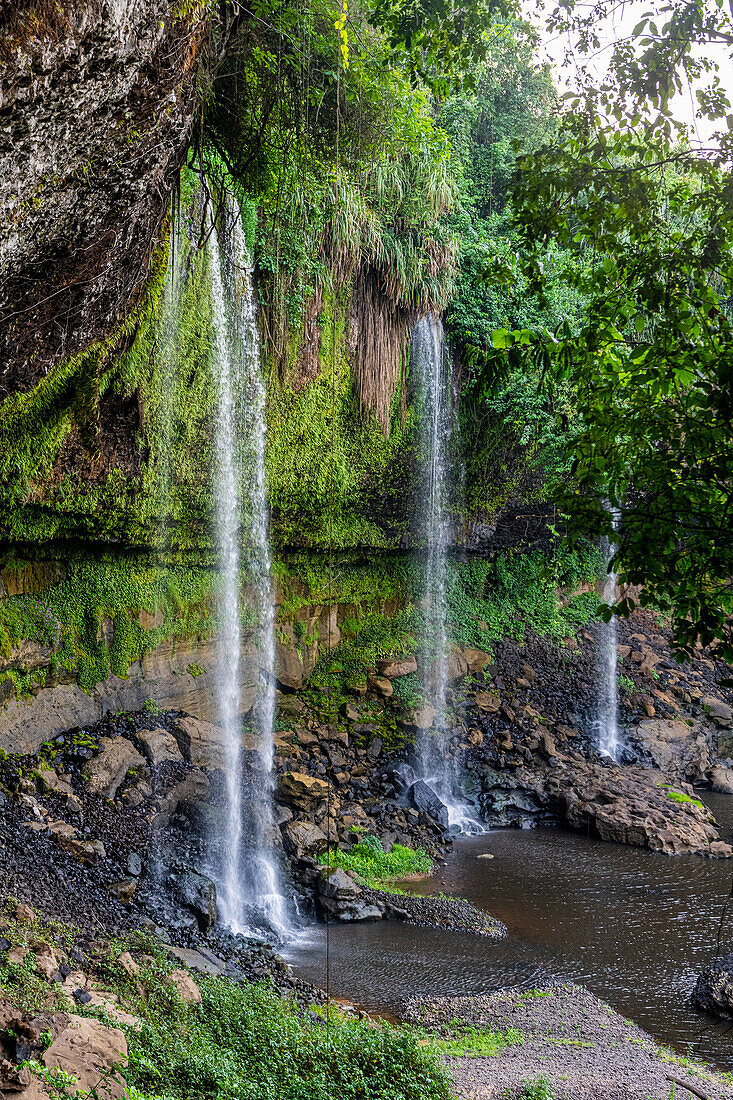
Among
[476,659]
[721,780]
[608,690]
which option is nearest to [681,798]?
[721,780]

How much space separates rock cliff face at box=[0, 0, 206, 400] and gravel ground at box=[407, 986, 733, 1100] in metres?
5.92

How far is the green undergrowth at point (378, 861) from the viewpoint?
9625 mm

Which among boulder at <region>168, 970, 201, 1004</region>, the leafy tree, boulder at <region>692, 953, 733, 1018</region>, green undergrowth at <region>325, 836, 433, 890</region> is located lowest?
green undergrowth at <region>325, 836, 433, 890</region>

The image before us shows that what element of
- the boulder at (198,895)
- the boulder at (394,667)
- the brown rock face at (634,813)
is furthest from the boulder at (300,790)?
the brown rock face at (634,813)

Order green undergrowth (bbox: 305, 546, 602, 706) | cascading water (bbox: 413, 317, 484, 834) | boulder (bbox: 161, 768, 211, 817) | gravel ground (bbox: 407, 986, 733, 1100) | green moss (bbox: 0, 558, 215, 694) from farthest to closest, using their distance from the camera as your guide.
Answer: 1. green undergrowth (bbox: 305, 546, 602, 706)
2. cascading water (bbox: 413, 317, 484, 834)
3. green moss (bbox: 0, 558, 215, 694)
4. boulder (bbox: 161, 768, 211, 817)
5. gravel ground (bbox: 407, 986, 733, 1100)

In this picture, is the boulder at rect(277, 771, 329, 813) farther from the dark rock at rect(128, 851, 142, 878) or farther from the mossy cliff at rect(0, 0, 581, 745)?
the dark rock at rect(128, 851, 142, 878)

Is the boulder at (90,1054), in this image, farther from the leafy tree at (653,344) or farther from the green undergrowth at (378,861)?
the green undergrowth at (378,861)

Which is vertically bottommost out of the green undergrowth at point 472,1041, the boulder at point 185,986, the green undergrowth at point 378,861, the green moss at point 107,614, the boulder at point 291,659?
the green undergrowth at point 378,861

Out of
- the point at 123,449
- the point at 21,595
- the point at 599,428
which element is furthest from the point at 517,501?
the point at 599,428

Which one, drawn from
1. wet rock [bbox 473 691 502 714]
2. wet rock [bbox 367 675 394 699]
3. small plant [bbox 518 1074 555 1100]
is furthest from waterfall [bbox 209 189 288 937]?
wet rock [bbox 473 691 502 714]

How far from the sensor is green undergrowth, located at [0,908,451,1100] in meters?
4.24

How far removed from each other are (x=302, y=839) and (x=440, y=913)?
6.86 feet

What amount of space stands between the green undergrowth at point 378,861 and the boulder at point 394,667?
4262 millimetres

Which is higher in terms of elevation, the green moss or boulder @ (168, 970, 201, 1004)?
the green moss
